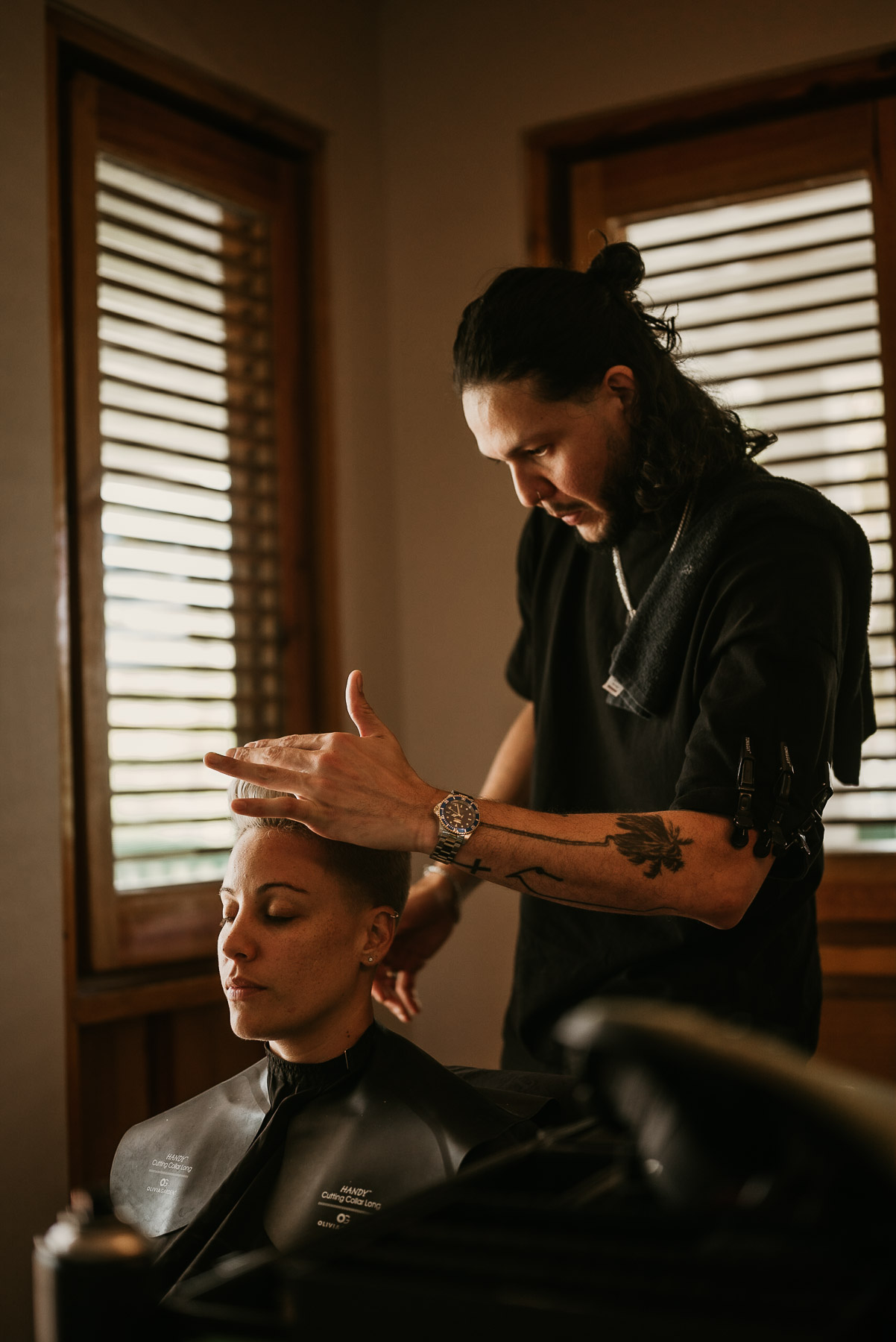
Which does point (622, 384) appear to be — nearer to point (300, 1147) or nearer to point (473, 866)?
point (473, 866)

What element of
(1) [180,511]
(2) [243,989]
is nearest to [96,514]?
(1) [180,511]

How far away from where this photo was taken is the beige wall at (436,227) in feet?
9.04

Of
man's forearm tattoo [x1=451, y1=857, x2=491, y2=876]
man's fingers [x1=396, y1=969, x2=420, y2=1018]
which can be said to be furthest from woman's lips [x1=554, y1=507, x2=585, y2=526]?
man's fingers [x1=396, y1=969, x2=420, y2=1018]

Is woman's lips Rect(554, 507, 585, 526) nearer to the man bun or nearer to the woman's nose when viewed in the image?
the man bun

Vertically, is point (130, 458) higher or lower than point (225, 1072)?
higher

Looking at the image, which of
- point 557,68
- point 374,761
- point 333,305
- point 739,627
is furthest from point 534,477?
point 557,68

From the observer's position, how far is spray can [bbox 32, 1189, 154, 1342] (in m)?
0.70

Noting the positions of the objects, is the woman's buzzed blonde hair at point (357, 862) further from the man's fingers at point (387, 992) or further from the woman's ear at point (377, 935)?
the man's fingers at point (387, 992)

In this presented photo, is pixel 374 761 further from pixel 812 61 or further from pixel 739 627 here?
pixel 812 61

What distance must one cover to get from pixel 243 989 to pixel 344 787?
0.40m

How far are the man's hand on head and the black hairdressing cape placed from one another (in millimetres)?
358

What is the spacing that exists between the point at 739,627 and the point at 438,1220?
92 centimetres

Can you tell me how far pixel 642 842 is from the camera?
140 cm

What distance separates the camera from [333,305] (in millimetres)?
3043
